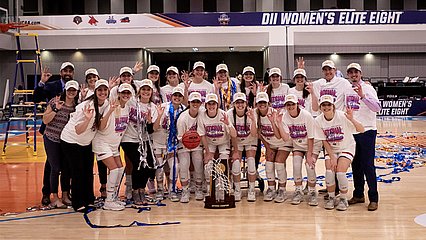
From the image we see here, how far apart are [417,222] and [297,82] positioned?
93.7 inches

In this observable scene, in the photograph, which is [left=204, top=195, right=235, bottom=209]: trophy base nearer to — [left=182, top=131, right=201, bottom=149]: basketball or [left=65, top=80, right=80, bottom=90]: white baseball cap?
[left=182, top=131, right=201, bottom=149]: basketball

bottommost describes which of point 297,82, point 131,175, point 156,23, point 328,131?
point 131,175

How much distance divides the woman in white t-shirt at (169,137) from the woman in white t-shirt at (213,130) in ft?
1.22

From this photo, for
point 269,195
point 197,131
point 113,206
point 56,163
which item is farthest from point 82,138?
point 269,195

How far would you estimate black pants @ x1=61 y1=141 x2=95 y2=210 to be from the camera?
5906 mm

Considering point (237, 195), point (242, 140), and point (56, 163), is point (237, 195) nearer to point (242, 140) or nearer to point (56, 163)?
point (242, 140)

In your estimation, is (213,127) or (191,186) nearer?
(213,127)

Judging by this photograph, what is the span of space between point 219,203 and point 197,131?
3.23 ft

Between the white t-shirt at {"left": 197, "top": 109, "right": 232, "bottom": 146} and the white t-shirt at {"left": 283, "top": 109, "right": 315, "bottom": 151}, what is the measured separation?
0.82m

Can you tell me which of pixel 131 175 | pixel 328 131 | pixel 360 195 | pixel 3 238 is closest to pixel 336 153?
pixel 328 131

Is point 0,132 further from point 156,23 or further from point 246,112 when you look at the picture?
point 246,112

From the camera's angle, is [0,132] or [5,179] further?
[0,132]

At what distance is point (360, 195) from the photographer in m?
6.28

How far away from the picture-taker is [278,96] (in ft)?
22.1
